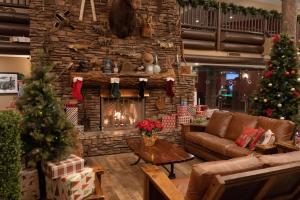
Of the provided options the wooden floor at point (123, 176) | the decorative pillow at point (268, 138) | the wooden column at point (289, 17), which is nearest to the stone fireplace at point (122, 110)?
the wooden floor at point (123, 176)

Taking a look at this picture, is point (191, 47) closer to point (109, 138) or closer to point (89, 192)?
point (109, 138)

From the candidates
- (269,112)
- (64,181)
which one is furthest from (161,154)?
(269,112)

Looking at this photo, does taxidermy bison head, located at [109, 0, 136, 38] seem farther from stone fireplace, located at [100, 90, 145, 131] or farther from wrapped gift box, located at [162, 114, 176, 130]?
wrapped gift box, located at [162, 114, 176, 130]

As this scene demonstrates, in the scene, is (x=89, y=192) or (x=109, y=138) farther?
(x=109, y=138)

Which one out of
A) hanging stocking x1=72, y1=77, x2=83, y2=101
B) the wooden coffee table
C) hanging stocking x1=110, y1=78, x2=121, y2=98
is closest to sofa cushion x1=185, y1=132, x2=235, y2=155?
the wooden coffee table

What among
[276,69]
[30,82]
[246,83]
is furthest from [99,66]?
[246,83]

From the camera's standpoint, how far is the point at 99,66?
564cm

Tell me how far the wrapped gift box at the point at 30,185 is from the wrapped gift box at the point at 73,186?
17cm

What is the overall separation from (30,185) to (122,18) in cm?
381

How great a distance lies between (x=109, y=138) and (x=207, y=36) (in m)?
4.10

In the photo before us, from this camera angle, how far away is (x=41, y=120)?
3002 mm

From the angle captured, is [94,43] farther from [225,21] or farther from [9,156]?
[225,21]

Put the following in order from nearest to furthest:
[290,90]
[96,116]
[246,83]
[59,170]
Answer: [59,170]
[290,90]
[96,116]
[246,83]

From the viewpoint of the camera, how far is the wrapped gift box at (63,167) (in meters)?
2.79
